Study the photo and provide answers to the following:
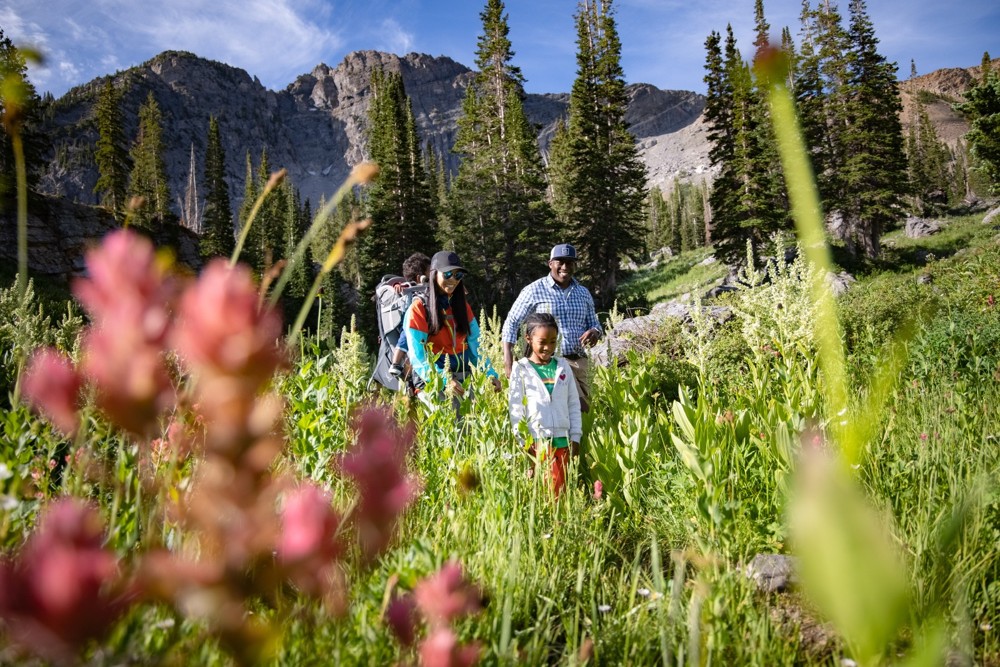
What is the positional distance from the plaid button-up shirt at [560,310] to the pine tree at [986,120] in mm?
17519

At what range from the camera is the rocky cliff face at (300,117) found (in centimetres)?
10205

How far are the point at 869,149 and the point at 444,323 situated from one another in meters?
28.2

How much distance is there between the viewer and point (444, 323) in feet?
14.5

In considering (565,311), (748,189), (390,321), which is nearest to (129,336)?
(390,321)

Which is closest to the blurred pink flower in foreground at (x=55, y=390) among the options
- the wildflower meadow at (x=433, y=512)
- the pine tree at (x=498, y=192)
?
the wildflower meadow at (x=433, y=512)

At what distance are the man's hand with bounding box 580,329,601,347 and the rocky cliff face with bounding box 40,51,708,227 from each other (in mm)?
103715

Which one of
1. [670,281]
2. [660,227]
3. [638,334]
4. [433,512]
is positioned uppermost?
[660,227]

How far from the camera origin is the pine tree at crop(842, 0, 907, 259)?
24.3 meters

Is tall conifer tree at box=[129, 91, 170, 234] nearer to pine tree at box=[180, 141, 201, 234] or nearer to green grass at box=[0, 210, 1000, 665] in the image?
pine tree at box=[180, 141, 201, 234]

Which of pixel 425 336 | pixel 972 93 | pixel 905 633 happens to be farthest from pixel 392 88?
pixel 905 633

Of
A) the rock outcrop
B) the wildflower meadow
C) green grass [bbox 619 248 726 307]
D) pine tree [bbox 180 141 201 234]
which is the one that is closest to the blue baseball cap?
the wildflower meadow

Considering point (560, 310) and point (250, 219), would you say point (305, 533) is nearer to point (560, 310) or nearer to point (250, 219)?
point (250, 219)

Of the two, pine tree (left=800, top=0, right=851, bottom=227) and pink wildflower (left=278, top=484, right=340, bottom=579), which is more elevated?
pine tree (left=800, top=0, right=851, bottom=227)

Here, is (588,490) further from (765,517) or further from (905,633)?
(905,633)
